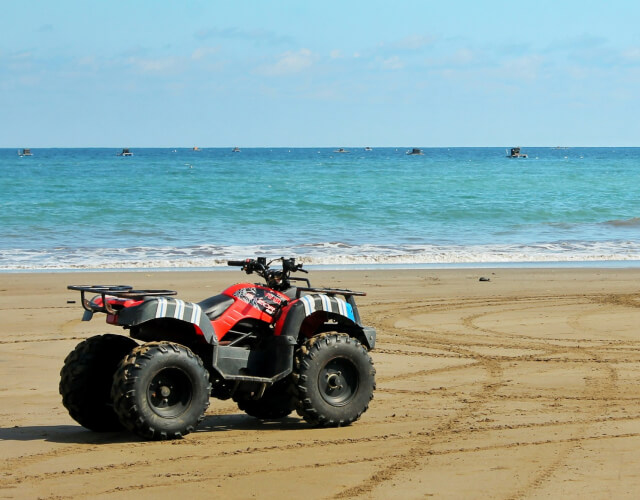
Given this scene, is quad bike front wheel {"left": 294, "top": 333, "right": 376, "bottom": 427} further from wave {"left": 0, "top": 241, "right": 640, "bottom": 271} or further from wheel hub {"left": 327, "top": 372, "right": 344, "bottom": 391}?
wave {"left": 0, "top": 241, "right": 640, "bottom": 271}

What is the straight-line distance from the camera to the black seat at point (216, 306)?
650 cm

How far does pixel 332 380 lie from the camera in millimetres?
6676

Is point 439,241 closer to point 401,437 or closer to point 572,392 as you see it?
point 572,392

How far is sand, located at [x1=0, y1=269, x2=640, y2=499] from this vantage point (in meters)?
5.21

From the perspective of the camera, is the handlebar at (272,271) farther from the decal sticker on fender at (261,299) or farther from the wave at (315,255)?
the wave at (315,255)

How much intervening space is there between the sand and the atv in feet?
0.61

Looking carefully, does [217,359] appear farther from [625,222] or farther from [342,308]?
[625,222]

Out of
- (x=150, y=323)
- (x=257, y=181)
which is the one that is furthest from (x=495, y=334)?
(x=257, y=181)

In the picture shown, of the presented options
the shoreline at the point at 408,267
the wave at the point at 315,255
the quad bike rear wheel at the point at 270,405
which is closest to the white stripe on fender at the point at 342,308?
the quad bike rear wheel at the point at 270,405

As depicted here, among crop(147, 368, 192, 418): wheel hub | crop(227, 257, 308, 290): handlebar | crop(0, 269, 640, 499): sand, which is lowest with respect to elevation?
crop(0, 269, 640, 499): sand

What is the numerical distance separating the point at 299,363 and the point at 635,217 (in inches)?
1095

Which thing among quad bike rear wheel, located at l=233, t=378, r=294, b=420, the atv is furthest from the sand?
the atv

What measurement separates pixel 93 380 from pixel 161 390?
54 centimetres

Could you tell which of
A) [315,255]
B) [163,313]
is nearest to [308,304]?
[163,313]
